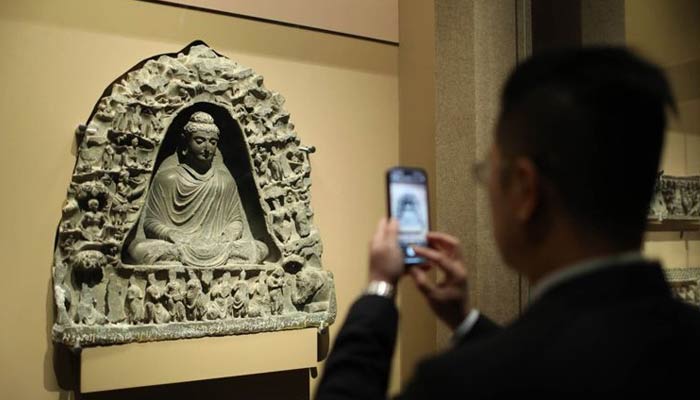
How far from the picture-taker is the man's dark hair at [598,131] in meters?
0.95

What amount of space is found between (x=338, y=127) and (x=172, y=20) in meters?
1.03

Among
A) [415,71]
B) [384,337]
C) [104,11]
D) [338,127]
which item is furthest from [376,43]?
[384,337]

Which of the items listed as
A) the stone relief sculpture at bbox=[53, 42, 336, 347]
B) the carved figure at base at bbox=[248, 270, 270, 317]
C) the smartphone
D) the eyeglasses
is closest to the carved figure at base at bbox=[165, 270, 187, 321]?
the stone relief sculpture at bbox=[53, 42, 336, 347]

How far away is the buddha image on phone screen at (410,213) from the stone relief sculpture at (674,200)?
6.11ft

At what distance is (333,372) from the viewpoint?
120 cm

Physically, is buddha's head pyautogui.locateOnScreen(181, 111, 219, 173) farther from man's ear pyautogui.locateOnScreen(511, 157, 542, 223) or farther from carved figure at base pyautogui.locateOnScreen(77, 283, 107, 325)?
man's ear pyautogui.locateOnScreen(511, 157, 542, 223)

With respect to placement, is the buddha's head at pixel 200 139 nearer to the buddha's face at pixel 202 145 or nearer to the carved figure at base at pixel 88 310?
the buddha's face at pixel 202 145

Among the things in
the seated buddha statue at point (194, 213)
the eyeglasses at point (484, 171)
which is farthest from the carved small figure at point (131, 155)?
the eyeglasses at point (484, 171)

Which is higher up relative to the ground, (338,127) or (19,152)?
(338,127)

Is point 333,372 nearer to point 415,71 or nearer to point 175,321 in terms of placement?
point 175,321

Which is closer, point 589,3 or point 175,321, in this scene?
point 175,321

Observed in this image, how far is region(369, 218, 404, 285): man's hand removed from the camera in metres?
1.35

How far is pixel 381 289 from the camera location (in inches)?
51.6

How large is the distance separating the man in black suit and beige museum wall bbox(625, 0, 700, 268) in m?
2.19
